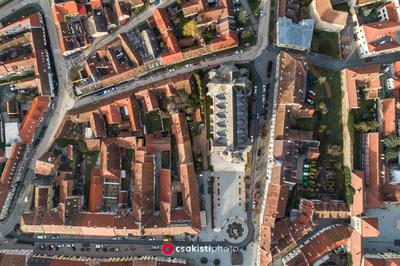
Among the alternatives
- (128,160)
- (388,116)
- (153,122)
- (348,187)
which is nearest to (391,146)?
(388,116)

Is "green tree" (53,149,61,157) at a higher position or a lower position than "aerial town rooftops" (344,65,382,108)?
lower

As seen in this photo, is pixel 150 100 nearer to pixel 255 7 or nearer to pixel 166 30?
pixel 166 30

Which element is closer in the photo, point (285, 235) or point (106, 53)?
point (285, 235)

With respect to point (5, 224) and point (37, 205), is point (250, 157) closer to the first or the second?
point (37, 205)

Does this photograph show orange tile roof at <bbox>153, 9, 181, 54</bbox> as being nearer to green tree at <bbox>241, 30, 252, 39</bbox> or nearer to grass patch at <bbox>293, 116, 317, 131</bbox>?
green tree at <bbox>241, 30, 252, 39</bbox>

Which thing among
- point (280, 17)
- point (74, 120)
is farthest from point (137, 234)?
point (280, 17)

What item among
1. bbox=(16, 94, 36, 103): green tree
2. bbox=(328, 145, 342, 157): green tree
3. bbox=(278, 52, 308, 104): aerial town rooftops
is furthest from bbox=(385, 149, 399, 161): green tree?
bbox=(16, 94, 36, 103): green tree
